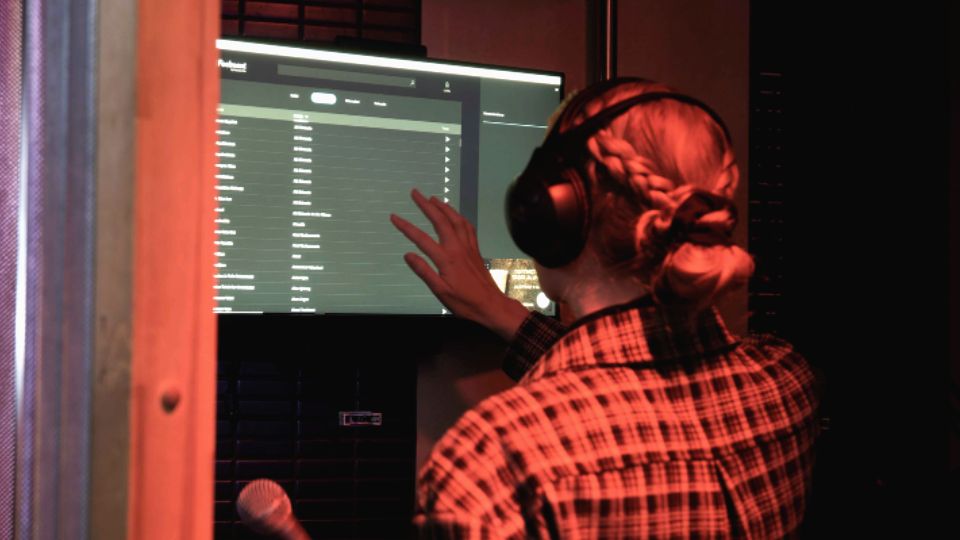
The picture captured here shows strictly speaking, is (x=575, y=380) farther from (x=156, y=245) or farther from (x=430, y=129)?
(x=430, y=129)

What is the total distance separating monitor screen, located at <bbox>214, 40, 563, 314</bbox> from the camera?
52.0 inches

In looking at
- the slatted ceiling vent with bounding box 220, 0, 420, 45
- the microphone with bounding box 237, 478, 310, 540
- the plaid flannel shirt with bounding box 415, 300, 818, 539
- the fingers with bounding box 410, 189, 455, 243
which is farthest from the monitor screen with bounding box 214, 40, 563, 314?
the plaid flannel shirt with bounding box 415, 300, 818, 539

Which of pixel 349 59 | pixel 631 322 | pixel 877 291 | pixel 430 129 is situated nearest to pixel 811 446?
pixel 631 322

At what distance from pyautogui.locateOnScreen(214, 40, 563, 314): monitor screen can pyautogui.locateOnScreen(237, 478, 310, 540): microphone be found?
46cm

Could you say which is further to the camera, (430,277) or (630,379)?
(430,277)

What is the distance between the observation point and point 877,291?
154 cm

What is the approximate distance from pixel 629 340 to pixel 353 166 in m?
0.68

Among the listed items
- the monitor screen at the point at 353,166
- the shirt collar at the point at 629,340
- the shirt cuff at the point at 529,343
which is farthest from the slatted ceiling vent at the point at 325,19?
the shirt collar at the point at 629,340

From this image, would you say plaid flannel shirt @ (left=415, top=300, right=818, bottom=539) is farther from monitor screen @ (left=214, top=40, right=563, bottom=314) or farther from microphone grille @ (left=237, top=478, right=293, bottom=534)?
monitor screen @ (left=214, top=40, right=563, bottom=314)

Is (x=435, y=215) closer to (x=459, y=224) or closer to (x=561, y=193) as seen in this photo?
(x=459, y=224)

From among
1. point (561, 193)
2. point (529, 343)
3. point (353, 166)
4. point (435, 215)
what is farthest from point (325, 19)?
point (561, 193)

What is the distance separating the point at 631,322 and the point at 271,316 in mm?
668

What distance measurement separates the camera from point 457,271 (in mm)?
1365

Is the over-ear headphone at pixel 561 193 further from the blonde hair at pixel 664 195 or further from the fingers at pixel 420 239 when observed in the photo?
the fingers at pixel 420 239
